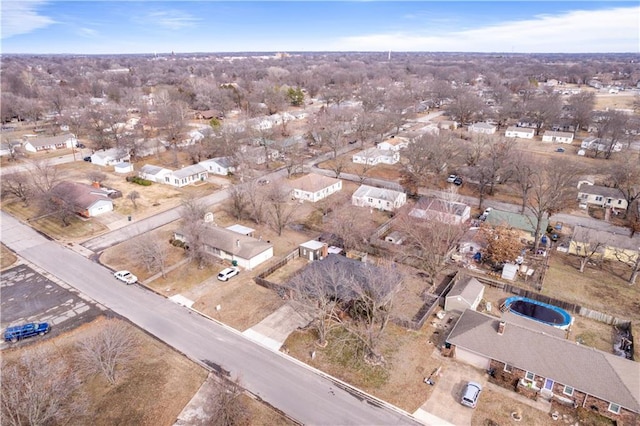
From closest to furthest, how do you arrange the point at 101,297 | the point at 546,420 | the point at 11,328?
the point at 546,420
the point at 11,328
the point at 101,297

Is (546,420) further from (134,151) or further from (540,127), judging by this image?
(540,127)

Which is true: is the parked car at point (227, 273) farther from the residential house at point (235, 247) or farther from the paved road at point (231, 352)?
the paved road at point (231, 352)

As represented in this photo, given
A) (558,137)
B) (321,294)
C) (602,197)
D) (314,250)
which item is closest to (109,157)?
(314,250)

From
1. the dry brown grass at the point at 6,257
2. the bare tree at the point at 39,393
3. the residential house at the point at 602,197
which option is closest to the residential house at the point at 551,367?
the bare tree at the point at 39,393

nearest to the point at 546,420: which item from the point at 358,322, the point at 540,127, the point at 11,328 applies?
the point at 358,322

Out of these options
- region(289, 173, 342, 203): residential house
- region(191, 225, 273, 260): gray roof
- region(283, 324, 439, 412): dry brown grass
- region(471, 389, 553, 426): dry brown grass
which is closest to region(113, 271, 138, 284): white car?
region(191, 225, 273, 260): gray roof

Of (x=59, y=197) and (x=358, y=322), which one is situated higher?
(x=59, y=197)
